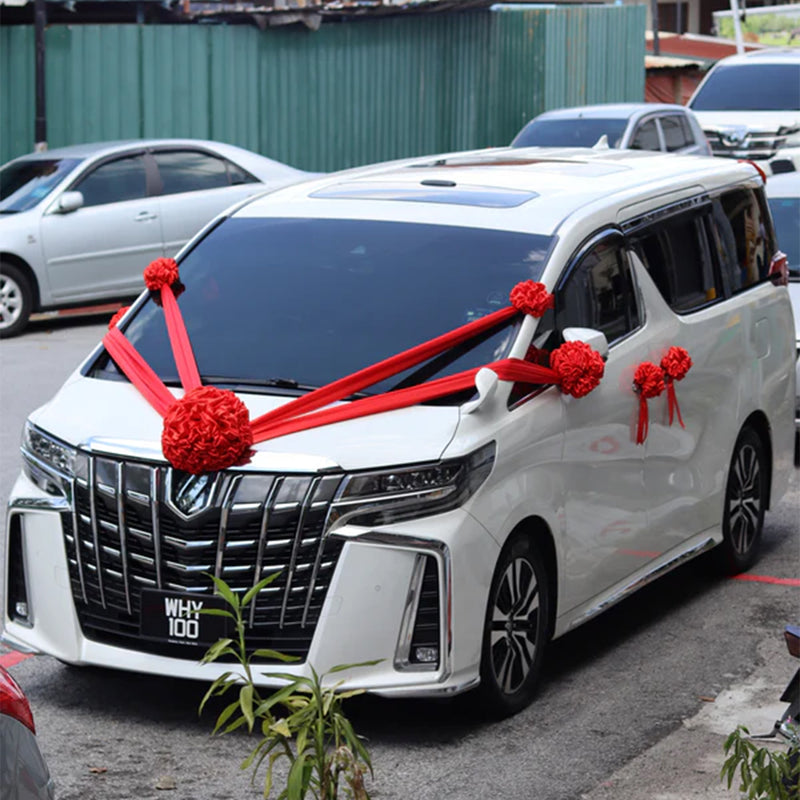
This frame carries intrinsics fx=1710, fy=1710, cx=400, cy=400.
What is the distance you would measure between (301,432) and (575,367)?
3.51ft

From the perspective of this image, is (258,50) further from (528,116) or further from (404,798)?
(404,798)

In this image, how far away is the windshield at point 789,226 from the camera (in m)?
12.3

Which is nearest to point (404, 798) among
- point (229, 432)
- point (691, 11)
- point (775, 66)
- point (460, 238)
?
point (229, 432)

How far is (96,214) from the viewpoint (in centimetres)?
1602

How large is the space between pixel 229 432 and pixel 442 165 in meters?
2.78

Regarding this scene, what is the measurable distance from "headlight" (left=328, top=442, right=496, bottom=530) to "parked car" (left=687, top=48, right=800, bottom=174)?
708 inches

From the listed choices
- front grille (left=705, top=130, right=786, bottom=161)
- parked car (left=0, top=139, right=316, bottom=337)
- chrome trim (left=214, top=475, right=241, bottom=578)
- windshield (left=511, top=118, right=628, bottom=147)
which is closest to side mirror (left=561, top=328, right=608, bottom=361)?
chrome trim (left=214, top=475, right=241, bottom=578)

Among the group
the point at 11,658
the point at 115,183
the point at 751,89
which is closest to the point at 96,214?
the point at 115,183

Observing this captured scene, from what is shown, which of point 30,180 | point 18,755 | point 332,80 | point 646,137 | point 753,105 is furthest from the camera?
point 753,105

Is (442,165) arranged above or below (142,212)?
above

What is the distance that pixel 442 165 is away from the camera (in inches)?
316

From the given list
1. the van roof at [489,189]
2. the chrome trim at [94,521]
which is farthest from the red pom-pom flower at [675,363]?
the chrome trim at [94,521]

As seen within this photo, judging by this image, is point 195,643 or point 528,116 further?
point 528,116

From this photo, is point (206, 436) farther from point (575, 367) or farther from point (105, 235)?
point (105, 235)
